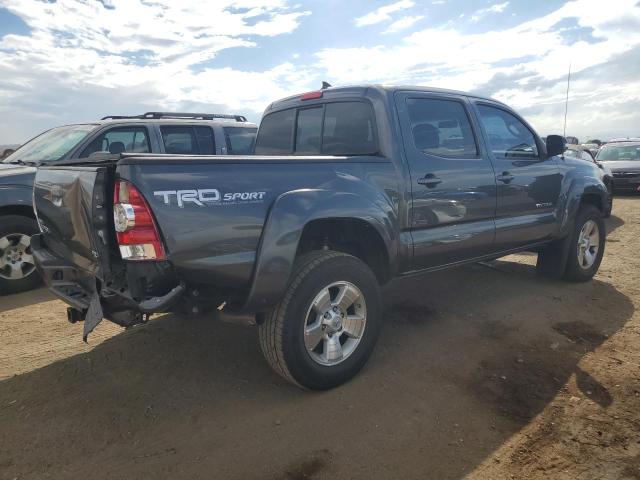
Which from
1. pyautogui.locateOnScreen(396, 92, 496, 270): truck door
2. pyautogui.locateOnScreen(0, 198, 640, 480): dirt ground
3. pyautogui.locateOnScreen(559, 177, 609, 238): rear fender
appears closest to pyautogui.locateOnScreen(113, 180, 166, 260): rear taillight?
pyautogui.locateOnScreen(0, 198, 640, 480): dirt ground

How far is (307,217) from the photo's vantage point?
296cm

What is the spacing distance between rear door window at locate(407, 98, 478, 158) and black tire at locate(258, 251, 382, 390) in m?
1.24

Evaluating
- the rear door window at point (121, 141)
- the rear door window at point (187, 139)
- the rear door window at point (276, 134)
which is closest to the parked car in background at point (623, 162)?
the rear door window at point (187, 139)

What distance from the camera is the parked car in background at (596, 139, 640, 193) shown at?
43.2 feet

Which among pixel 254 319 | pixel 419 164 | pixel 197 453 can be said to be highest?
pixel 419 164

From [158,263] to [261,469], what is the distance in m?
1.18

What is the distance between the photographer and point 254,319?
2.92 meters

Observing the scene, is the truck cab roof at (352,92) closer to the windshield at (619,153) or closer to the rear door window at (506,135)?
the rear door window at (506,135)

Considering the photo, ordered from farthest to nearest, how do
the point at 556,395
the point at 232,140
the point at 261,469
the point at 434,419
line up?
the point at 232,140 < the point at 556,395 < the point at 434,419 < the point at 261,469

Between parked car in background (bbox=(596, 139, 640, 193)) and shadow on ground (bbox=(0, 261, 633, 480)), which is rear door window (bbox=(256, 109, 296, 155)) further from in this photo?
parked car in background (bbox=(596, 139, 640, 193))

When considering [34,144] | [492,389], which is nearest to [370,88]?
[492,389]

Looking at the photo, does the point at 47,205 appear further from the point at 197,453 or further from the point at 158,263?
the point at 197,453

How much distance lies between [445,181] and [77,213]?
2.65 m

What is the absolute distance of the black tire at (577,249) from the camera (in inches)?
211
